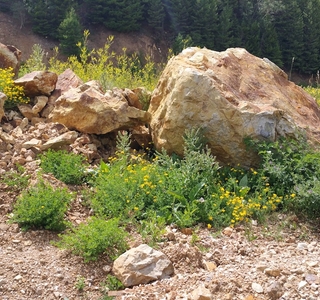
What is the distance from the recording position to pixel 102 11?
97.1ft

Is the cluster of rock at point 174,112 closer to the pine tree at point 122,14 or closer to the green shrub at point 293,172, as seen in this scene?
the green shrub at point 293,172

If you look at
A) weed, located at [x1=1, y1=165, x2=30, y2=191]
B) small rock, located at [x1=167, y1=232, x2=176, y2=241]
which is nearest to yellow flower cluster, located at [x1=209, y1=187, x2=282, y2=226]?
small rock, located at [x1=167, y1=232, x2=176, y2=241]

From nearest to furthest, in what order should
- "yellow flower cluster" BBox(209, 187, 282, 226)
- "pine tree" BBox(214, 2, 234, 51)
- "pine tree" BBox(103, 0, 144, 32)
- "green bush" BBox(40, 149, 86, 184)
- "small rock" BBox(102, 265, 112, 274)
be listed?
"small rock" BBox(102, 265, 112, 274) < "yellow flower cluster" BBox(209, 187, 282, 226) < "green bush" BBox(40, 149, 86, 184) < "pine tree" BBox(103, 0, 144, 32) < "pine tree" BBox(214, 2, 234, 51)

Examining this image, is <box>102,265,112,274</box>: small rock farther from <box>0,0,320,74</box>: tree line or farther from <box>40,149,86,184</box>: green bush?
<box>0,0,320,74</box>: tree line

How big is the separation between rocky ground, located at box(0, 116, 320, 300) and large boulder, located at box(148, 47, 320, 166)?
1.15 metres

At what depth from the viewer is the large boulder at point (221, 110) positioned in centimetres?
490

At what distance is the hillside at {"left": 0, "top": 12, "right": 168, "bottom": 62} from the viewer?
88.5 ft

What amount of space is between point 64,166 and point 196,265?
2035 mm

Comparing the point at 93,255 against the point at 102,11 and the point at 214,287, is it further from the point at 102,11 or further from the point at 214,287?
the point at 102,11

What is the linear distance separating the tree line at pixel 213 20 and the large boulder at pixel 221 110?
2178 cm

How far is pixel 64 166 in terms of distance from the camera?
15.1ft

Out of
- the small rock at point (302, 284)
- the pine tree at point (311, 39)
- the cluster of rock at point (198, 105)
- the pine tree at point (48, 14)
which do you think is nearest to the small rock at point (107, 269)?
the small rock at point (302, 284)

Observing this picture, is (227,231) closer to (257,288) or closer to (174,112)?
(257,288)

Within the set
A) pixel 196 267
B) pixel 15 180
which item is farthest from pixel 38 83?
pixel 196 267
